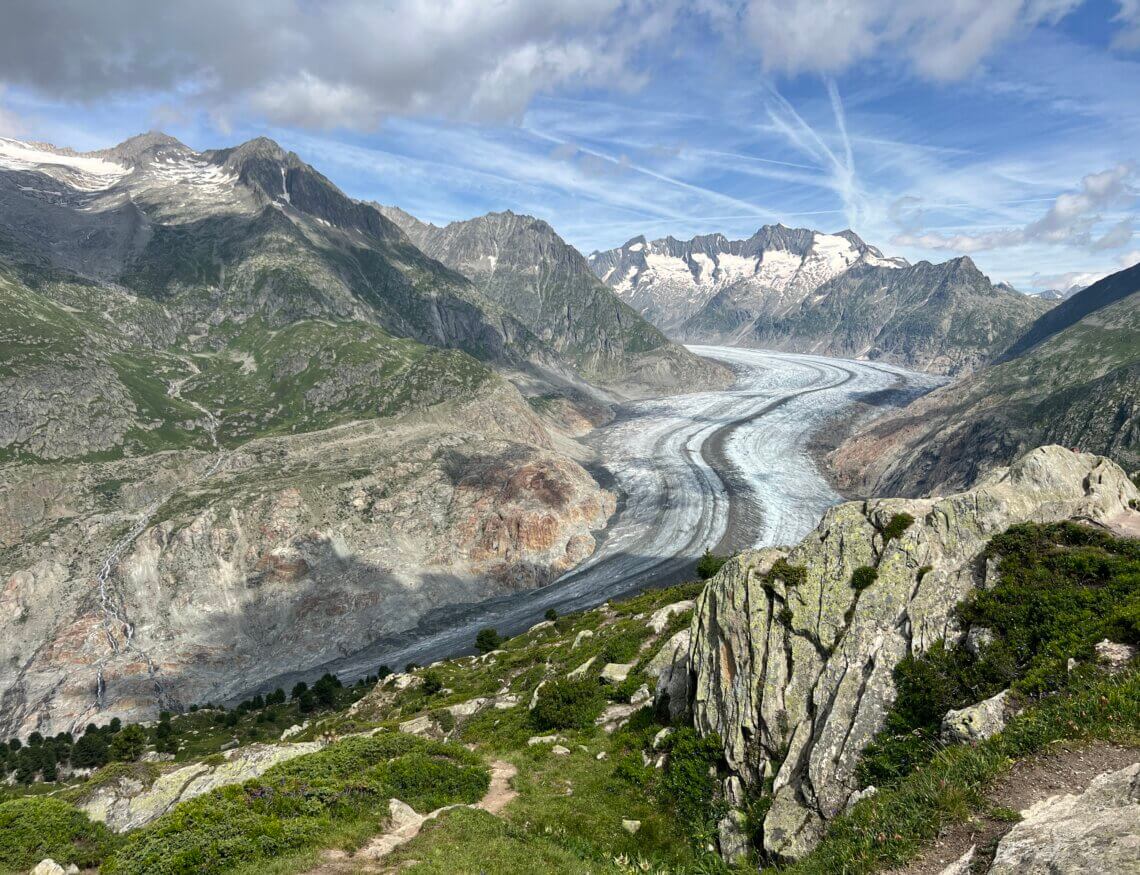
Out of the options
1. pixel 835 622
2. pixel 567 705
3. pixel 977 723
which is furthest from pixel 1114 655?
pixel 567 705

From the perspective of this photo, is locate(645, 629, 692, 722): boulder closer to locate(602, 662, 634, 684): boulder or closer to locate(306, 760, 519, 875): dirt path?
locate(602, 662, 634, 684): boulder

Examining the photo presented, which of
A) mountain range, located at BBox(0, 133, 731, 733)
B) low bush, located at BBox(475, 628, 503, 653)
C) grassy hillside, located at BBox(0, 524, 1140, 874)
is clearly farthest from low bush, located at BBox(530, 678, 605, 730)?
mountain range, located at BBox(0, 133, 731, 733)

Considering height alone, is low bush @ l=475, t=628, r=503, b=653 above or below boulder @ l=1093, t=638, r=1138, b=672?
below

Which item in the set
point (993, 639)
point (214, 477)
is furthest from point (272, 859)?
point (214, 477)

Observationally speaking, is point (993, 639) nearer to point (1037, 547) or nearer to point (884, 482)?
point (1037, 547)

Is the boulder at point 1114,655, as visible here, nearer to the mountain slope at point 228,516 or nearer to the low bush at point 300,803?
the low bush at point 300,803

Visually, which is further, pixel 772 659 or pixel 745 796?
pixel 772 659
